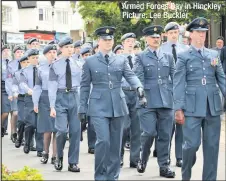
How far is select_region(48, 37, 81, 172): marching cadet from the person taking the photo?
11.9 meters

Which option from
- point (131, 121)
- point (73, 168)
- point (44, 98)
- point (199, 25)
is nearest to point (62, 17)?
point (44, 98)

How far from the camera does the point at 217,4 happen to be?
26984mm

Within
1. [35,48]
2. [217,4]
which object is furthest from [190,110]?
[217,4]

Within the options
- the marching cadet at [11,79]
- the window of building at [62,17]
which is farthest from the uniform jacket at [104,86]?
the window of building at [62,17]

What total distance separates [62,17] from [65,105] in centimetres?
5476

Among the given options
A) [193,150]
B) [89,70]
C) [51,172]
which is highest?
[89,70]

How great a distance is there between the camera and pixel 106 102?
10117mm

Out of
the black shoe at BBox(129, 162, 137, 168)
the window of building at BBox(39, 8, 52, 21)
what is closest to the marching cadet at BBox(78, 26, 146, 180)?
the black shoe at BBox(129, 162, 137, 168)

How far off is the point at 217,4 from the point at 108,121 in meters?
17.6

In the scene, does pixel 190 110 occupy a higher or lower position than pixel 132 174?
higher

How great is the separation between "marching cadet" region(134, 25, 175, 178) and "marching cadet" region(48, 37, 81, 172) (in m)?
1.18

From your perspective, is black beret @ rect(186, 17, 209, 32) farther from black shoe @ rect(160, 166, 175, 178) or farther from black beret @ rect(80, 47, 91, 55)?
black beret @ rect(80, 47, 91, 55)

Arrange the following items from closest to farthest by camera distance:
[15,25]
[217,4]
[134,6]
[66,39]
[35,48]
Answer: [66,39], [35,48], [217,4], [134,6], [15,25]

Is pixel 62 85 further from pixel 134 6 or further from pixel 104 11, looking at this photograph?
pixel 104 11
